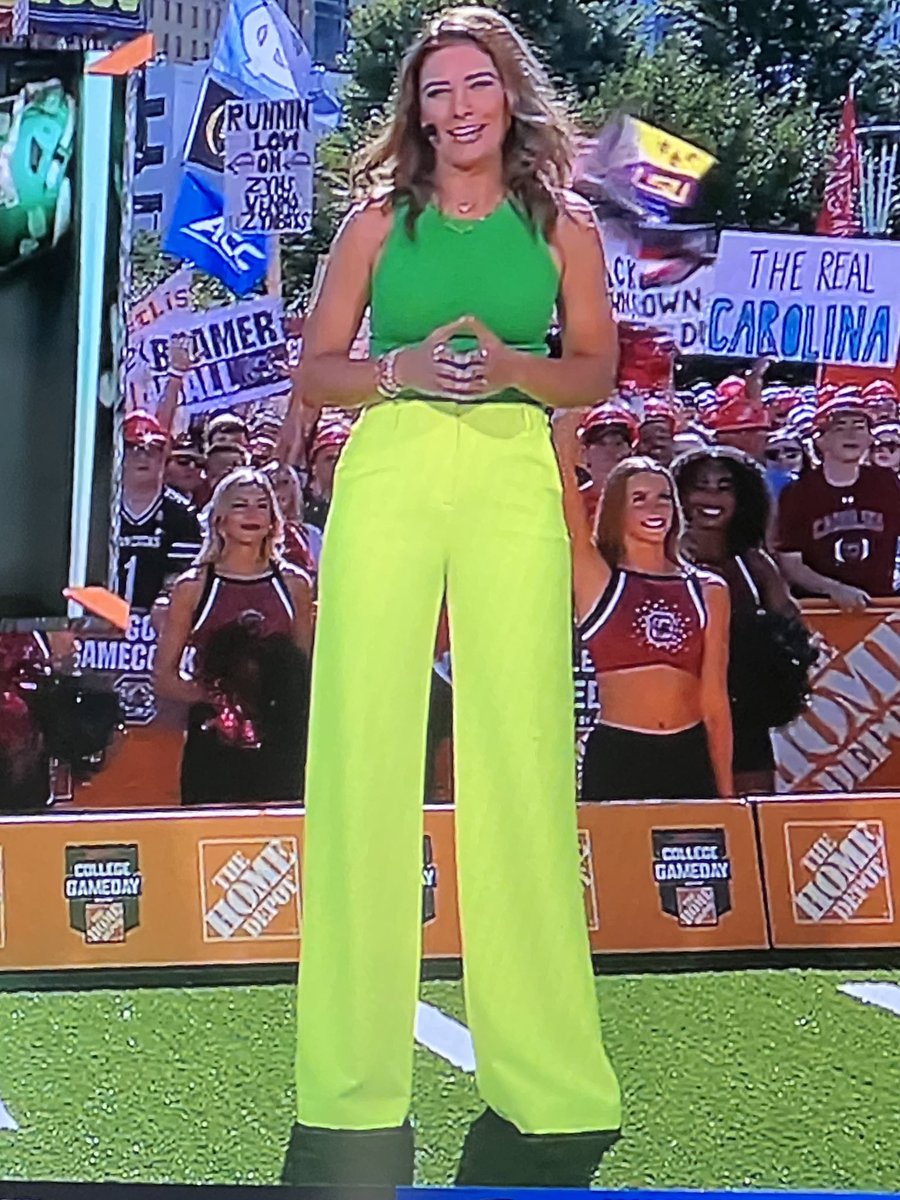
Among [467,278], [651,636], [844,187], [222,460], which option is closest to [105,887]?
[222,460]

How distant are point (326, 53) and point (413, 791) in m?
1.04

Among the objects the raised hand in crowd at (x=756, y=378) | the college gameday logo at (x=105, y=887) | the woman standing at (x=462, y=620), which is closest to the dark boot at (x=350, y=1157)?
the woman standing at (x=462, y=620)

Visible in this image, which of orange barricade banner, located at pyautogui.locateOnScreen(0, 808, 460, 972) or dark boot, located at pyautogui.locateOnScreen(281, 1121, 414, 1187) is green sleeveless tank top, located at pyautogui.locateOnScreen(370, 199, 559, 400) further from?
dark boot, located at pyautogui.locateOnScreen(281, 1121, 414, 1187)

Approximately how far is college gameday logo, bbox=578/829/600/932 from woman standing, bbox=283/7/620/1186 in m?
0.02

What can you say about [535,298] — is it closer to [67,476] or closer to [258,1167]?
[67,476]

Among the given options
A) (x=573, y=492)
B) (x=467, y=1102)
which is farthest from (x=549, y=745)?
(x=467, y=1102)

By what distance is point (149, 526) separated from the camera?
2301 millimetres

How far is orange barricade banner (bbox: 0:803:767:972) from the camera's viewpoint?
7.57 ft

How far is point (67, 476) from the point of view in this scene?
90.9 inches

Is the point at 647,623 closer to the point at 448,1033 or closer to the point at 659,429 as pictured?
the point at 659,429

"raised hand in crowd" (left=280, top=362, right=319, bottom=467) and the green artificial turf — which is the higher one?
"raised hand in crowd" (left=280, top=362, right=319, bottom=467)

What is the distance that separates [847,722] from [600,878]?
0.42m

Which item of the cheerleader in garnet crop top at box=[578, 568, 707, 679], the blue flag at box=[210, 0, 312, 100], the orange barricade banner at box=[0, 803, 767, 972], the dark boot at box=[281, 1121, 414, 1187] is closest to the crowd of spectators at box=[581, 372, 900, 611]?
the cheerleader in garnet crop top at box=[578, 568, 707, 679]

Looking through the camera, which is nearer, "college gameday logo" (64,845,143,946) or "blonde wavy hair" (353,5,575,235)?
"blonde wavy hair" (353,5,575,235)
